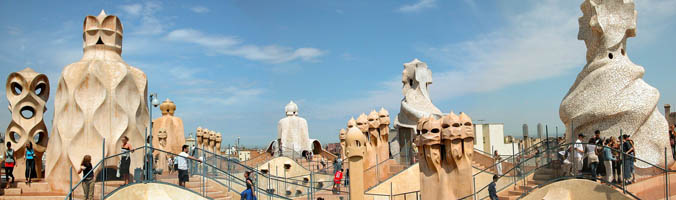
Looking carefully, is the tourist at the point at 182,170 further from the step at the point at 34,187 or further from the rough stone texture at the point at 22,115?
the rough stone texture at the point at 22,115

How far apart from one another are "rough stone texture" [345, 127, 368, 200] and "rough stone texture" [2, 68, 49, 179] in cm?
871

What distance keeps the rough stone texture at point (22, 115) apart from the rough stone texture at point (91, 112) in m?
1.84

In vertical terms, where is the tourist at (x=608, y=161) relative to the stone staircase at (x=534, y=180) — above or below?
above

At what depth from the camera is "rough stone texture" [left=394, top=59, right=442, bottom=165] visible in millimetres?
21797

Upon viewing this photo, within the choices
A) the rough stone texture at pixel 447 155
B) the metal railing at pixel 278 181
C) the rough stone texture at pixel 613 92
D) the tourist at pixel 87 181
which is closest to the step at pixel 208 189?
the metal railing at pixel 278 181

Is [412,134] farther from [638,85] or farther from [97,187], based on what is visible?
[97,187]

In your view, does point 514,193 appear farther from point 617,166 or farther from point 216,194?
point 216,194

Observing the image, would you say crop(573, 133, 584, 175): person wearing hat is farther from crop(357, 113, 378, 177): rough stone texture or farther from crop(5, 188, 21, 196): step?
crop(5, 188, 21, 196): step

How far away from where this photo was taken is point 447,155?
38.2ft

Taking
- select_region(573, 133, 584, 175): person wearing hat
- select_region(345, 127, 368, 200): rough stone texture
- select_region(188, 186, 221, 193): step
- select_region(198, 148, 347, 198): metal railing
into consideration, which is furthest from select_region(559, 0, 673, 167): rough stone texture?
select_region(188, 186, 221, 193): step

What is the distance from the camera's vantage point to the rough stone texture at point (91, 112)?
13.2 m

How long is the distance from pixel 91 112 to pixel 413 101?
13074mm

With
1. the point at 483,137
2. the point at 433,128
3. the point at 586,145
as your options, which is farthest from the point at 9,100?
the point at 483,137

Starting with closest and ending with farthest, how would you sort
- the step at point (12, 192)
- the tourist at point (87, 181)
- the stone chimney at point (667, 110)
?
the tourist at point (87, 181) → the step at point (12, 192) → the stone chimney at point (667, 110)
